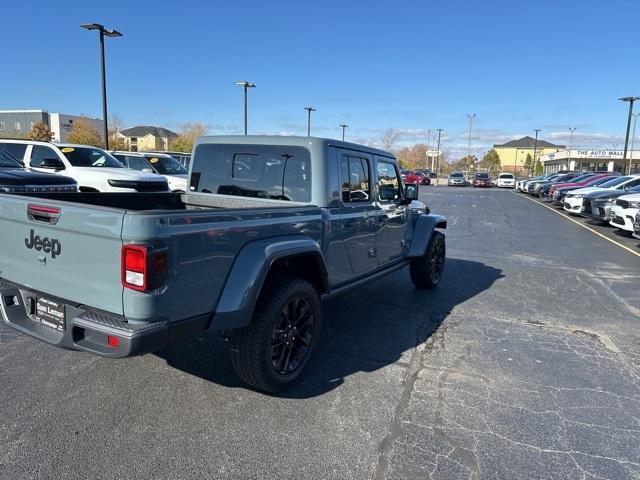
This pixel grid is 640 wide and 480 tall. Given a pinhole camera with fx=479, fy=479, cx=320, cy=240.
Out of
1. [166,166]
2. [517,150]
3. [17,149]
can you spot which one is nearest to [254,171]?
[17,149]

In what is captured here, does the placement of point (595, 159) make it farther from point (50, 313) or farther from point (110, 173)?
point (50, 313)

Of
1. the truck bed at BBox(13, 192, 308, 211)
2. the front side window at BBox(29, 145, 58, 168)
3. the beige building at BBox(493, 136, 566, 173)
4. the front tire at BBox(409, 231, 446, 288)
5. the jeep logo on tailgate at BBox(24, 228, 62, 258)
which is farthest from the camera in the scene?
the beige building at BBox(493, 136, 566, 173)

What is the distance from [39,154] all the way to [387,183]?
10.2 meters

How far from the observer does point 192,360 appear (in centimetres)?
400

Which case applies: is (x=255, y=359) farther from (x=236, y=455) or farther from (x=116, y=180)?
(x=116, y=180)

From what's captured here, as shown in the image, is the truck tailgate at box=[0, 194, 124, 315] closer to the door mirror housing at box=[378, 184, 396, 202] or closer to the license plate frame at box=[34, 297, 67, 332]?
the license plate frame at box=[34, 297, 67, 332]

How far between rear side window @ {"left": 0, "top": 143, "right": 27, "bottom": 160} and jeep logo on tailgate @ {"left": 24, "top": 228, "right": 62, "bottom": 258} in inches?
409

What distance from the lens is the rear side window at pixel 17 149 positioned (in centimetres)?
1166

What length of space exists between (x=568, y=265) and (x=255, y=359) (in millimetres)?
7390

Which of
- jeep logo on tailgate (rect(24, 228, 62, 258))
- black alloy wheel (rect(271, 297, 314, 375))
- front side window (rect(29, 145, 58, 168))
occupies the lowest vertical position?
black alloy wheel (rect(271, 297, 314, 375))

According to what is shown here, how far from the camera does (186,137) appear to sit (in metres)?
66.3

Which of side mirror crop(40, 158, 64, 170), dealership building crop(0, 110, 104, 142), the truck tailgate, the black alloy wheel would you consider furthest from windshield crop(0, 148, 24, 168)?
dealership building crop(0, 110, 104, 142)

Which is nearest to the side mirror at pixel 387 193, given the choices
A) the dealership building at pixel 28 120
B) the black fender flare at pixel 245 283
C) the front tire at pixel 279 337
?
the front tire at pixel 279 337

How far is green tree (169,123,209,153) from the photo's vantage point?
5964 centimetres
